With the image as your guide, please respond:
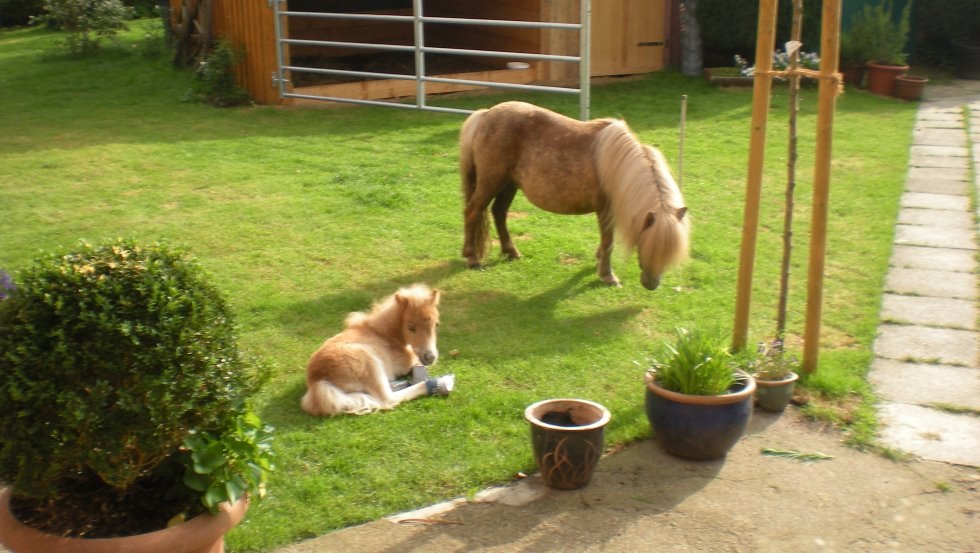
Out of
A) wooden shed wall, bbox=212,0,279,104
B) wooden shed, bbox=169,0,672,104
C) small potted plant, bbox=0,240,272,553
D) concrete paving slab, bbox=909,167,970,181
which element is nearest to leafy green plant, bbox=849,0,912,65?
wooden shed, bbox=169,0,672,104

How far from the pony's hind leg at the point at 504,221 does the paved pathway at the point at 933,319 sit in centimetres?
273

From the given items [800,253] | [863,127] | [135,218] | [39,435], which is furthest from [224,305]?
[863,127]

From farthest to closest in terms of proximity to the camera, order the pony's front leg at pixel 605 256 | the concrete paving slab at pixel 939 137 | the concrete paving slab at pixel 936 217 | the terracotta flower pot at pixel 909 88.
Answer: the terracotta flower pot at pixel 909 88 < the concrete paving slab at pixel 939 137 < the concrete paving slab at pixel 936 217 < the pony's front leg at pixel 605 256

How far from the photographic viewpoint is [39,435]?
2939 millimetres

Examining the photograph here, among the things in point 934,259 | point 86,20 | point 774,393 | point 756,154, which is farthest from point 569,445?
point 86,20

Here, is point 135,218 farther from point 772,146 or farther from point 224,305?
point 772,146

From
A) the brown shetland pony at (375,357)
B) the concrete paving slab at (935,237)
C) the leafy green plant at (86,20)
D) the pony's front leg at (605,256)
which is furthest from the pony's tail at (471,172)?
the leafy green plant at (86,20)

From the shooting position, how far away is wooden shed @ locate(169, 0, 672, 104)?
1196 centimetres

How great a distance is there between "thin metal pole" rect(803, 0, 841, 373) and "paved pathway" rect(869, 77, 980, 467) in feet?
1.59

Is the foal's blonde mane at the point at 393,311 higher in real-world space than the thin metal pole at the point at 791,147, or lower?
lower

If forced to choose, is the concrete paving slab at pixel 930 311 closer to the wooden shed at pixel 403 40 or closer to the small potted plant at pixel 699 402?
the small potted plant at pixel 699 402

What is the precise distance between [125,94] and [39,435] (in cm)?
1028

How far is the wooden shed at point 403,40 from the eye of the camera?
11961 millimetres

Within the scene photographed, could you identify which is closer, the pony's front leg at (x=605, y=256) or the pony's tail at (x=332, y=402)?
the pony's tail at (x=332, y=402)
